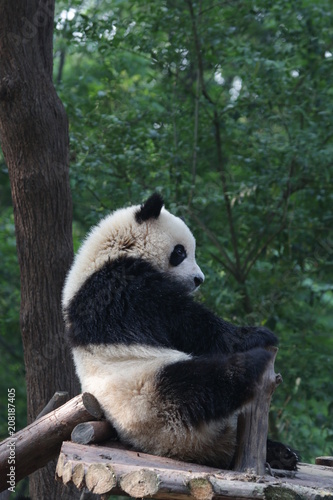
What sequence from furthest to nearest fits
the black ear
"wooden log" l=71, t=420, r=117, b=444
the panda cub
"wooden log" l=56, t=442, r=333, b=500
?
the black ear, "wooden log" l=71, t=420, r=117, b=444, the panda cub, "wooden log" l=56, t=442, r=333, b=500

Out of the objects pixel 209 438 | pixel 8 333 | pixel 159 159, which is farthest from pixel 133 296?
pixel 8 333

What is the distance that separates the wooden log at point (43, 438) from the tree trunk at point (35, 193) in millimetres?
667

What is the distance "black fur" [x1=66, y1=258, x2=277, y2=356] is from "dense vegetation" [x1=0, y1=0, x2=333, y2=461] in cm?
194

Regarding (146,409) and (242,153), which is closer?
(146,409)

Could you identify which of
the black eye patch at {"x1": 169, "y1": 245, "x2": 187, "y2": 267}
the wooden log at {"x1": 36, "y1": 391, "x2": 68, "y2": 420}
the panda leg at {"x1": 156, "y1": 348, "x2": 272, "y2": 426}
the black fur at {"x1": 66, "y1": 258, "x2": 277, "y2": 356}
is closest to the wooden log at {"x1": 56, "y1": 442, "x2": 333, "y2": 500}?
the panda leg at {"x1": 156, "y1": 348, "x2": 272, "y2": 426}

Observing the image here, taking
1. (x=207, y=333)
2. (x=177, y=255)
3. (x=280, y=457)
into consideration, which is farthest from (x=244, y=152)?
(x=280, y=457)

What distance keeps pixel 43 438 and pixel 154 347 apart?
682 mm

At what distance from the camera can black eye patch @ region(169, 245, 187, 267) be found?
3514 mm

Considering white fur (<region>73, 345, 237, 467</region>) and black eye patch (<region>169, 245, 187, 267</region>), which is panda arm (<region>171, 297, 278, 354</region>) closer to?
white fur (<region>73, 345, 237, 467</region>)

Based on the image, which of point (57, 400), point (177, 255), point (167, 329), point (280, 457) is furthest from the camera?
Result: point (177, 255)

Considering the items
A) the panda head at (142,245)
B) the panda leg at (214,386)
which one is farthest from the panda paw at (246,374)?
the panda head at (142,245)

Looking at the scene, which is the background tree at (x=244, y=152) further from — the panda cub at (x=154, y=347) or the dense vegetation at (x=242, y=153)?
the panda cub at (x=154, y=347)

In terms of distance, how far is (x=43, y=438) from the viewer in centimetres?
304

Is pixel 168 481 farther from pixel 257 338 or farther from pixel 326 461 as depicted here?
pixel 326 461
